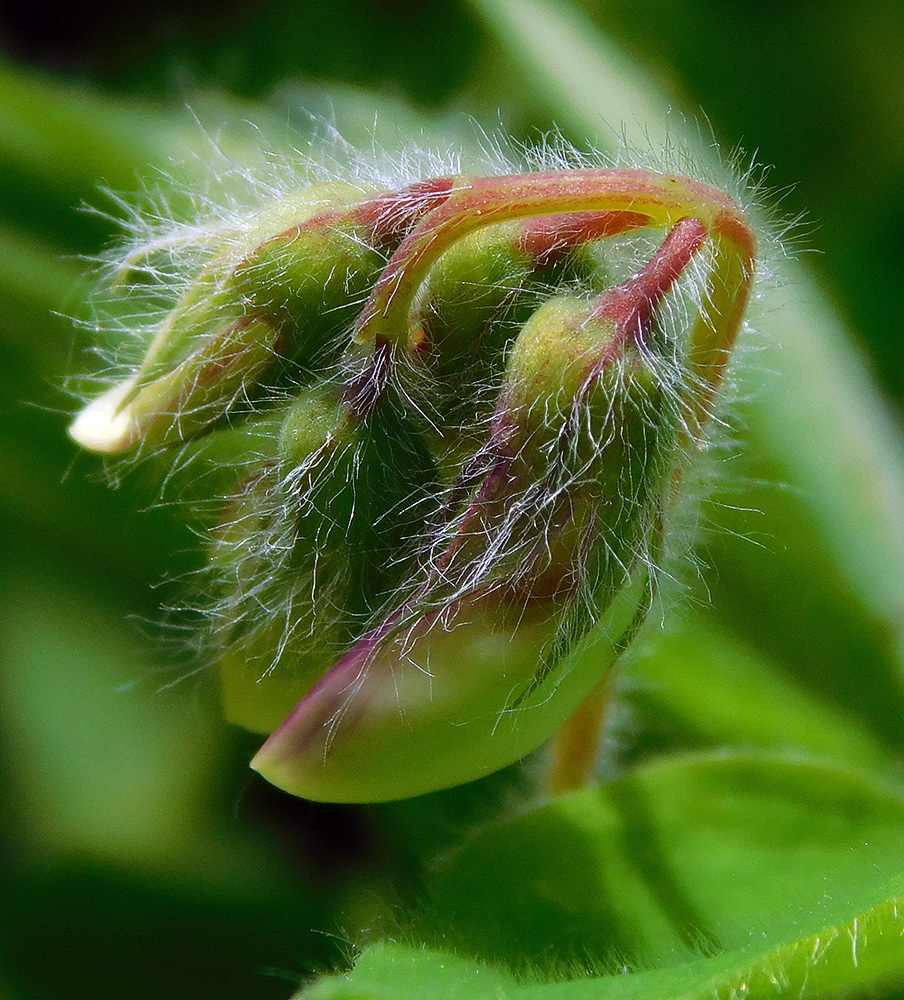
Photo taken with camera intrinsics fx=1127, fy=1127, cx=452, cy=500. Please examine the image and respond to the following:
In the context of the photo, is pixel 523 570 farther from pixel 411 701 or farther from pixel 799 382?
pixel 799 382

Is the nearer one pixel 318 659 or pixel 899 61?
pixel 318 659

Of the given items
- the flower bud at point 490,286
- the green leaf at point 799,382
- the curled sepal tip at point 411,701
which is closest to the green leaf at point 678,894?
the curled sepal tip at point 411,701

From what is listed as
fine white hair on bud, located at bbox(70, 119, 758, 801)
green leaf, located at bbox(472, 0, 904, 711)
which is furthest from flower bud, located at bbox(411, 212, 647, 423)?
green leaf, located at bbox(472, 0, 904, 711)

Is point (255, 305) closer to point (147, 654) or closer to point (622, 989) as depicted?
point (622, 989)

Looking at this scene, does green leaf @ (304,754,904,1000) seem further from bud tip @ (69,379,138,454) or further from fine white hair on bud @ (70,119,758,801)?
bud tip @ (69,379,138,454)

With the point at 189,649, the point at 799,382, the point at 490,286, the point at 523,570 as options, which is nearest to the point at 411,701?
the point at 523,570

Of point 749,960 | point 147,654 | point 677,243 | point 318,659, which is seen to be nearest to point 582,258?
point 677,243
